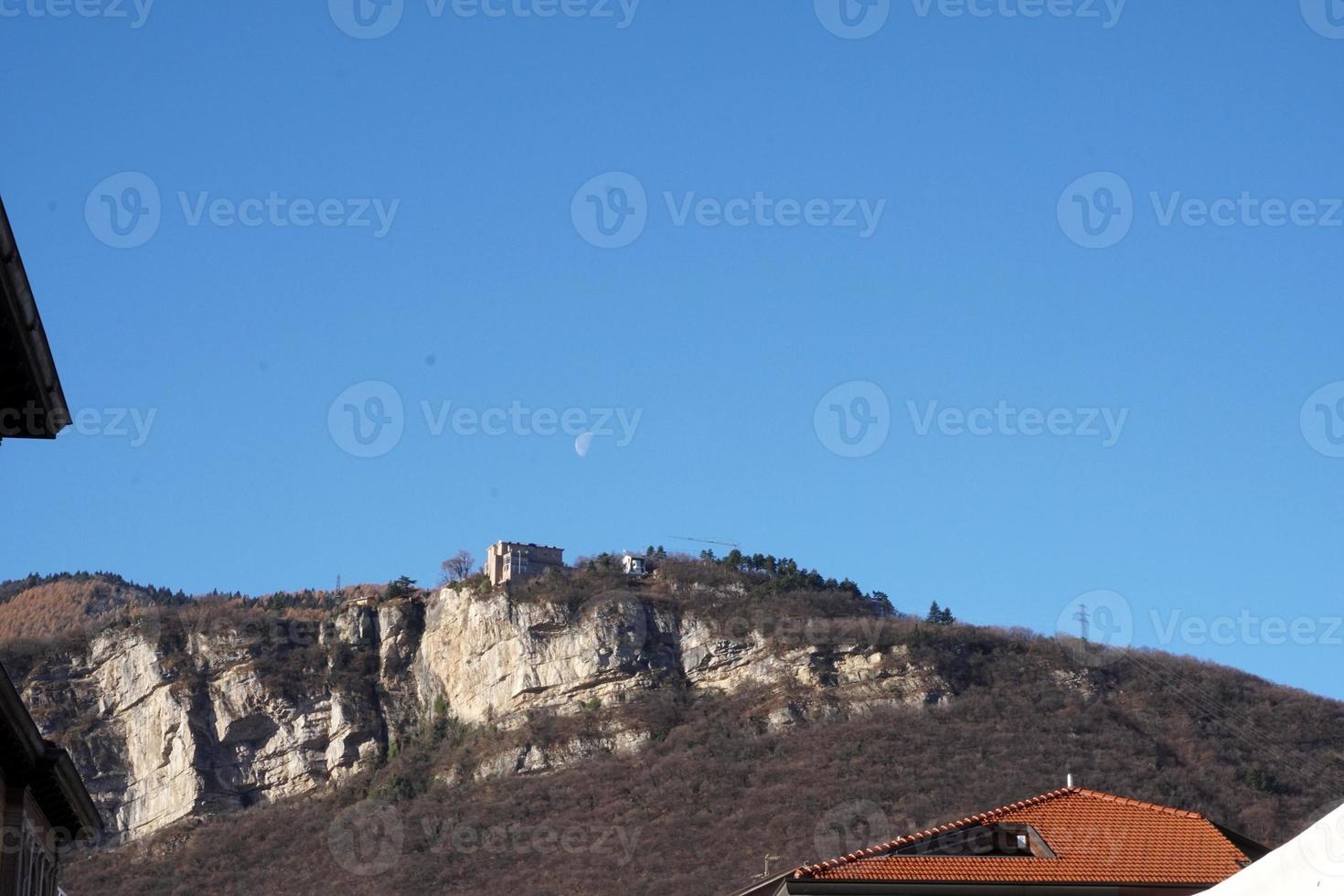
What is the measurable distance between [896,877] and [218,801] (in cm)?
8984

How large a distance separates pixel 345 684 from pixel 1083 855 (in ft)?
310

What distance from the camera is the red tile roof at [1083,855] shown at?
1093 inches

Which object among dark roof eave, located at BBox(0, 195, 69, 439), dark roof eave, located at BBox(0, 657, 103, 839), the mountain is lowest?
the mountain

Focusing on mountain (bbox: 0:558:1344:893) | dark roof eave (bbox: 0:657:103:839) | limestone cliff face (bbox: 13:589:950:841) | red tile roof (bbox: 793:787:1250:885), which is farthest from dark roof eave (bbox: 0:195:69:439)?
limestone cliff face (bbox: 13:589:950:841)

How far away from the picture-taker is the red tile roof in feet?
91.0

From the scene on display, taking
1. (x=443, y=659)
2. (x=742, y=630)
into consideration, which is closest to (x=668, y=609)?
(x=742, y=630)

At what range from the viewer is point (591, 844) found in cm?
8794

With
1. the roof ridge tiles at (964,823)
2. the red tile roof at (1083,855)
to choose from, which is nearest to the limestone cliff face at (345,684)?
the roof ridge tiles at (964,823)

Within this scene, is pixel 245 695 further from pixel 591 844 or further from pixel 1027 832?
pixel 1027 832

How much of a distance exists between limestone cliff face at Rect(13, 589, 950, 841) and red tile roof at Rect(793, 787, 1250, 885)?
77.0 metres

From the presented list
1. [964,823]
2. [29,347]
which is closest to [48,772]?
[29,347]

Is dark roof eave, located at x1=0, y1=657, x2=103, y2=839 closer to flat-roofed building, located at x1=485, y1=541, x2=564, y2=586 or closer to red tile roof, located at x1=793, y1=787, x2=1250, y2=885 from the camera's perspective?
red tile roof, located at x1=793, y1=787, x2=1250, y2=885

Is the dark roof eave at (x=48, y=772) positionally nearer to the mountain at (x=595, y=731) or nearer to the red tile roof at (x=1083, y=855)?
the red tile roof at (x=1083, y=855)

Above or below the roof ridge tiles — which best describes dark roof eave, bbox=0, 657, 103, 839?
above
